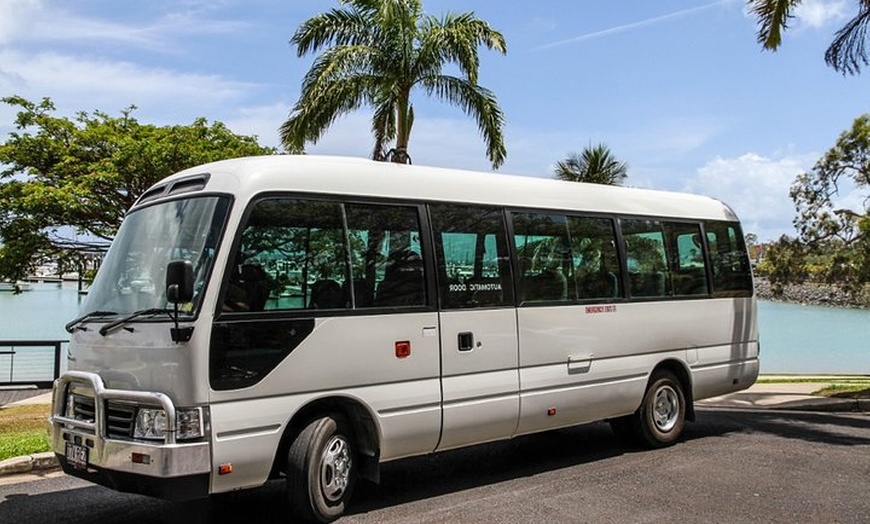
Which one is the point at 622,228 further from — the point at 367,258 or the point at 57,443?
the point at 57,443

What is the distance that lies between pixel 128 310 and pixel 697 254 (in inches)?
280

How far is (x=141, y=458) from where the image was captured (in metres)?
5.40

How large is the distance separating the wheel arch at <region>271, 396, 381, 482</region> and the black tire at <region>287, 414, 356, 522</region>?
0.26 feet

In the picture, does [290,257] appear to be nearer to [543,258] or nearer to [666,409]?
[543,258]

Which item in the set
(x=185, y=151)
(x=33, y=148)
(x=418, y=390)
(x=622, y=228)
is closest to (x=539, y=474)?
(x=418, y=390)

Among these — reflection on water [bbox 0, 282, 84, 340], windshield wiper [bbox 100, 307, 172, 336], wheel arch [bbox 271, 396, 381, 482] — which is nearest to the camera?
windshield wiper [bbox 100, 307, 172, 336]

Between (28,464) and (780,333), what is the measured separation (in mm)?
49194

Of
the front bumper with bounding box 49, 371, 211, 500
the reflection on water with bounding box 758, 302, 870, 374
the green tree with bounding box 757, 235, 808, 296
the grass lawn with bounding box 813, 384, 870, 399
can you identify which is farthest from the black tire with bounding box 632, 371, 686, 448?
the reflection on water with bounding box 758, 302, 870, 374

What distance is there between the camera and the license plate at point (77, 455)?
584 centimetres

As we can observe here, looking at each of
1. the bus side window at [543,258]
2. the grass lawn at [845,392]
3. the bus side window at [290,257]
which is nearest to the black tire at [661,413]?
the bus side window at [543,258]

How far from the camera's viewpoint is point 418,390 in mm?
6828

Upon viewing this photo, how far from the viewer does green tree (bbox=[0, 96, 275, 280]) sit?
1742 cm

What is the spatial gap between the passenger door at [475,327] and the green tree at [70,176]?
12.7 metres

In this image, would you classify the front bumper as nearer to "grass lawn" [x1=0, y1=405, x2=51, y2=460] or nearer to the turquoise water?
"grass lawn" [x1=0, y1=405, x2=51, y2=460]
